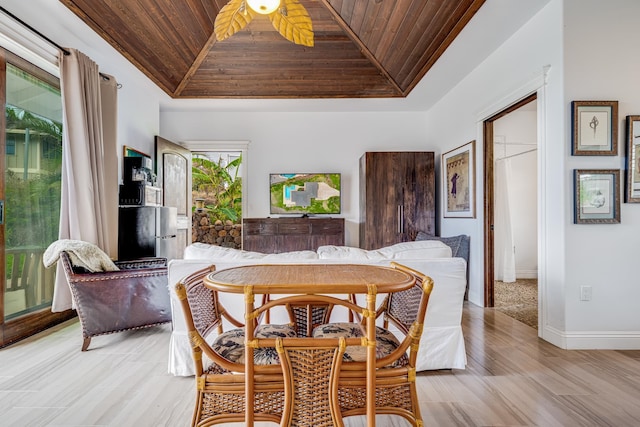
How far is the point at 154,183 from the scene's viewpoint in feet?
13.1

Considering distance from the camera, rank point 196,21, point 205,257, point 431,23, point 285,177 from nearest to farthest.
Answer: point 205,257, point 431,23, point 196,21, point 285,177

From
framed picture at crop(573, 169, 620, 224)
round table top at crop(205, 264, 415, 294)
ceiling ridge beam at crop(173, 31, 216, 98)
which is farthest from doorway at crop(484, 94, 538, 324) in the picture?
round table top at crop(205, 264, 415, 294)

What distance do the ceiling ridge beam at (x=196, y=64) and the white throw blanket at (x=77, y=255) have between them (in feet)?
8.72

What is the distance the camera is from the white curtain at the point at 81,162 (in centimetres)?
284

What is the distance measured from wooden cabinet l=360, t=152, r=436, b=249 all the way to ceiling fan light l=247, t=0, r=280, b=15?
9.48 ft

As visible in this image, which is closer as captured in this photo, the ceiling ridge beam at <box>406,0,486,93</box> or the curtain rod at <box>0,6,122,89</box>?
the curtain rod at <box>0,6,122,89</box>

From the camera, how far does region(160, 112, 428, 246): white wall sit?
17.5ft

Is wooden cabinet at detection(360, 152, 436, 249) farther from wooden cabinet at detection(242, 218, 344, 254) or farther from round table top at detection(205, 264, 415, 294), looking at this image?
round table top at detection(205, 264, 415, 294)

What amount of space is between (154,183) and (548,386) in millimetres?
4248

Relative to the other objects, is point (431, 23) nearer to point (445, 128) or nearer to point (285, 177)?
point (445, 128)

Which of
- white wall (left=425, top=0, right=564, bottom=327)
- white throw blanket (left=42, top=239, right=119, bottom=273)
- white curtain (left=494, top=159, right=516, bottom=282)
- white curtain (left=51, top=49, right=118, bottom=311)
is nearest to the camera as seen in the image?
white throw blanket (left=42, top=239, right=119, bottom=273)

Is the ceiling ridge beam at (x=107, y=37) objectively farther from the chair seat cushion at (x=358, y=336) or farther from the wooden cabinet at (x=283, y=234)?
the chair seat cushion at (x=358, y=336)

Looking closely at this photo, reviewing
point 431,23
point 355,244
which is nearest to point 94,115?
point 431,23

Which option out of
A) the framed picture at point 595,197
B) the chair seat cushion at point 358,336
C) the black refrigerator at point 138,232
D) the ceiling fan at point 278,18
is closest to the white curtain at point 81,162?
the black refrigerator at point 138,232
